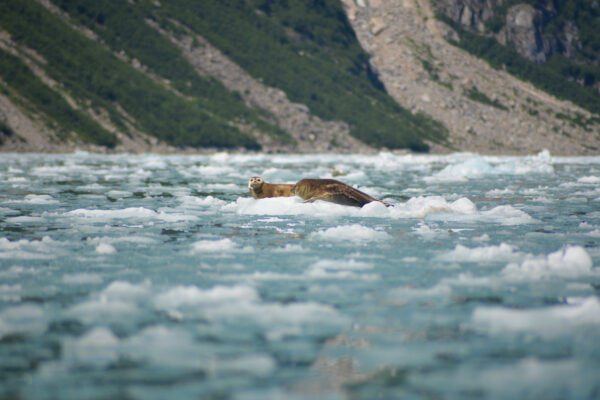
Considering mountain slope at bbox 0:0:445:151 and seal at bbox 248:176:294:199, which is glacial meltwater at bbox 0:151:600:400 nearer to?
seal at bbox 248:176:294:199

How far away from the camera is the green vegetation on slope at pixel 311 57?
310 ft

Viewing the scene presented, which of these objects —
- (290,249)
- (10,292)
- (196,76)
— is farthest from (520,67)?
(10,292)

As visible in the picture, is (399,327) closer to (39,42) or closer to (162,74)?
(39,42)

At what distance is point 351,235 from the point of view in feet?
25.6

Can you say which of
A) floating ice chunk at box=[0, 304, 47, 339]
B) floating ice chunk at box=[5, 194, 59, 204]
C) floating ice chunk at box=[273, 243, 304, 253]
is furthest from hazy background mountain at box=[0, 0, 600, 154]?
floating ice chunk at box=[0, 304, 47, 339]

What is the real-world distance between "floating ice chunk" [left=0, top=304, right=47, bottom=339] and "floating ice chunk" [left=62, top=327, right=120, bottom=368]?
0.40 meters

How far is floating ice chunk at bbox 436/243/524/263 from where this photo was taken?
6.41 meters

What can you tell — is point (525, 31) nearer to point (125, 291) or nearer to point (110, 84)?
point (110, 84)

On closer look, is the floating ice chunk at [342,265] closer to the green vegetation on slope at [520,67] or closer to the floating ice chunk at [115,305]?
the floating ice chunk at [115,305]

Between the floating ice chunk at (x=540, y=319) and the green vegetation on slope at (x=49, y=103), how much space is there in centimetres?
6274

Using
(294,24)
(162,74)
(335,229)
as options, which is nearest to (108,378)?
(335,229)

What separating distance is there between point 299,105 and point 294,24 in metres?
26.9

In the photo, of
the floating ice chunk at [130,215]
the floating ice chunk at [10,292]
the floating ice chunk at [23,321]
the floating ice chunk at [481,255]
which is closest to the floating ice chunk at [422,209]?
the floating ice chunk at [481,255]

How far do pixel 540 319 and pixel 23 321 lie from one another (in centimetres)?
379
